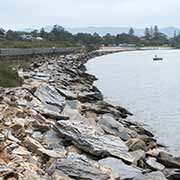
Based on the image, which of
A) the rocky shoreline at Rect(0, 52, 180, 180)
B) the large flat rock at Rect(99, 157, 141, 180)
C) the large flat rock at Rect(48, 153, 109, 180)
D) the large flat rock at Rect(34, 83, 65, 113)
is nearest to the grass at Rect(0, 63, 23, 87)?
the large flat rock at Rect(34, 83, 65, 113)

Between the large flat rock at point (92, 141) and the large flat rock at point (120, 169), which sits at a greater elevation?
the large flat rock at point (92, 141)

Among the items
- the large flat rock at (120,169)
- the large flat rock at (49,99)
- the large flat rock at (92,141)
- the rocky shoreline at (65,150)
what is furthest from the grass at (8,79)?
the large flat rock at (120,169)

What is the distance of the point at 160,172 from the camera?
399 inches

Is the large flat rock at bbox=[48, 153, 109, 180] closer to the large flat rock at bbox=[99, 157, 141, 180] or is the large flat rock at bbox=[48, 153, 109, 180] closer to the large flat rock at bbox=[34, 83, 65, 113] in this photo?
the large flat rock at bbox=[99, 157, 141, 180]

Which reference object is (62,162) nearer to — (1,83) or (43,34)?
(1,83)

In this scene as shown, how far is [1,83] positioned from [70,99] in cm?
323

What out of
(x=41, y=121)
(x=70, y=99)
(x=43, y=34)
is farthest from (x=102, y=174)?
(x=43, y=34)

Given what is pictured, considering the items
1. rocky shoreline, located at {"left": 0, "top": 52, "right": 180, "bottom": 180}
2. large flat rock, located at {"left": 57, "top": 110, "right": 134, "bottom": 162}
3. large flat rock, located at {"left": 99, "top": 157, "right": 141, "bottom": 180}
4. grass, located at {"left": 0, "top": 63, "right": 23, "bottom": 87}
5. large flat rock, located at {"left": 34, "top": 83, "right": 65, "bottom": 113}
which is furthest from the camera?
grass, located at {"left": 0, "top": 63, "right": 23, "bottom": 87}

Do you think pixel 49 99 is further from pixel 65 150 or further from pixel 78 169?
pixel 78 169

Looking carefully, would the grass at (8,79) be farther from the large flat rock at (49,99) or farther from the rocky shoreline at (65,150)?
the rocky shoreline at (65,150)

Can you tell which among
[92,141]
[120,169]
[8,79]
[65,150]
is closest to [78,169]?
[120,169]

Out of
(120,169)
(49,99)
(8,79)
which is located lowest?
(120,169)

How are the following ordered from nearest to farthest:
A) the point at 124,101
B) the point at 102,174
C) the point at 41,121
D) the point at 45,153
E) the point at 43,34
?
the point at 102,174, the point at 45,153, the point at 41,121, the point at 124,101, the point at 43,34

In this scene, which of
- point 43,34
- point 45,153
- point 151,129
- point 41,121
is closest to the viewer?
point 45,153
